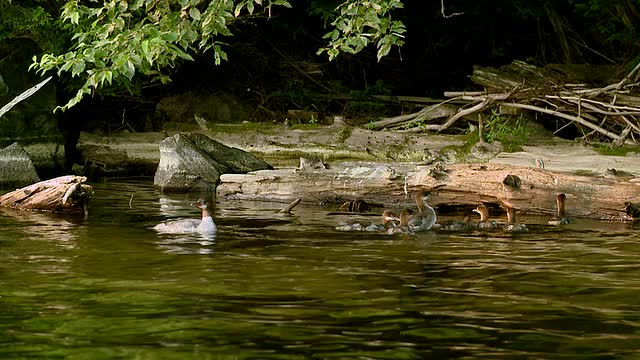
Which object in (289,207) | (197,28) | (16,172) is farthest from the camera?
(16,172)

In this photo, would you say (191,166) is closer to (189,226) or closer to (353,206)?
(353,206)

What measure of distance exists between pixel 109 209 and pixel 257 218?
7.98 ft

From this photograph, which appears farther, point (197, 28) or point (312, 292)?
point (197, 28)

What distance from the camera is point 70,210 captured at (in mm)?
14312

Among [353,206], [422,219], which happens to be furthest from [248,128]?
[422,219]

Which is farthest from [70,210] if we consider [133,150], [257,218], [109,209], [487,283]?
[487,283]

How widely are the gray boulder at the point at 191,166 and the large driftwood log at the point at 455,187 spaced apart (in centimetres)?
166

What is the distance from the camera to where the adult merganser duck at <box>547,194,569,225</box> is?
1316 cm

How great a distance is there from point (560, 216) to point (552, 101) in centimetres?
520

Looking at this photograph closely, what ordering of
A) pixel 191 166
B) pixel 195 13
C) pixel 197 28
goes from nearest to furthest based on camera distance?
1. pixel 195 13
2. pixel 197 28
3. pixel 191 166

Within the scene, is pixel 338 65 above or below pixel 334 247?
above

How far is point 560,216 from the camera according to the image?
13.5 meters

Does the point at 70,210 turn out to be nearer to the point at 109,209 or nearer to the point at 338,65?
the point at 109,209

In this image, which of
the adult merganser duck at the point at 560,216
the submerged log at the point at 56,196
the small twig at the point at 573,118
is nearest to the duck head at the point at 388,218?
the adult merganser duck at the point at 560,216
